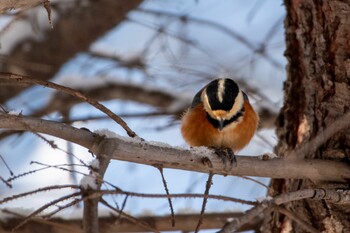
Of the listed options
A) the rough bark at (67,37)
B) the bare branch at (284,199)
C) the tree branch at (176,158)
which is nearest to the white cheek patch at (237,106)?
the tree branch at (176,158)

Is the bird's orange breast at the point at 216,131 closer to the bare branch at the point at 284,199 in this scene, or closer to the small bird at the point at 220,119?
the small bird at the point at 220,119

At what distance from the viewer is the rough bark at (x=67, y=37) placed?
4516 millimetres

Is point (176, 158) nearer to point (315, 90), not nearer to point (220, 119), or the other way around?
point (220, 119)

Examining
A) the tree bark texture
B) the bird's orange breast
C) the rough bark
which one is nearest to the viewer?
A: the tree bark texture

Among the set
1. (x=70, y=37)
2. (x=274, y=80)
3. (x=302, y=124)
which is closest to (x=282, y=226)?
(x=302, y=124)

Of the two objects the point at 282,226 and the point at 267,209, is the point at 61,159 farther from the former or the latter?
the point at 267,209

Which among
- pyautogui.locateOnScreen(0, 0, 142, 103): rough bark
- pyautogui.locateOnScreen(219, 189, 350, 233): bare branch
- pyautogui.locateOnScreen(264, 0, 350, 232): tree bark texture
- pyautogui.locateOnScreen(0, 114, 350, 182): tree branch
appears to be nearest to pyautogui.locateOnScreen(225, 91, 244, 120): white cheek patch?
pyautogui.locateOnScreen(264, 0, 350, 232): tree bark texture

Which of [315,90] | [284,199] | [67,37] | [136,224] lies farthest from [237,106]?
[67,37]

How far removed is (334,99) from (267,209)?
2.09 ft

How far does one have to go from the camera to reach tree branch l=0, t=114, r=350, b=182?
72.7 inches

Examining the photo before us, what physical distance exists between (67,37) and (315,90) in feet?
7.51

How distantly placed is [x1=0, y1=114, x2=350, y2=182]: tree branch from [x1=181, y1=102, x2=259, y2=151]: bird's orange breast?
51cm

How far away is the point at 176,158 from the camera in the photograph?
6.86ft

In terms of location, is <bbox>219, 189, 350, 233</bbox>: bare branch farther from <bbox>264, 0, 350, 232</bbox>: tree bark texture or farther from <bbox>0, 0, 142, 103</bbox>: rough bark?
<bbox>0, 0, 142, 103</bbox>: rough bark
